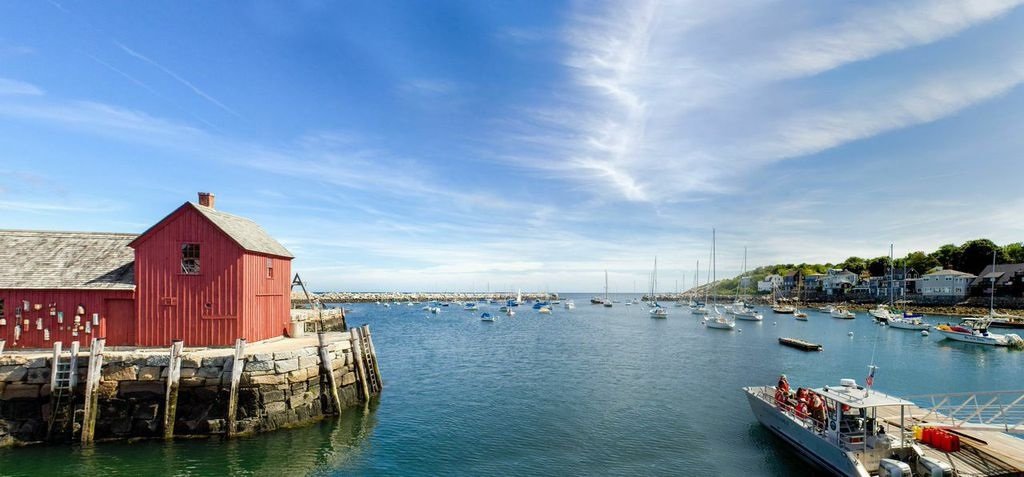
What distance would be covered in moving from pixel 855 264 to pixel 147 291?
193 metres

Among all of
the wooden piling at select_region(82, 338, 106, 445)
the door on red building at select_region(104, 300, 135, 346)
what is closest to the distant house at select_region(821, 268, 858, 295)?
the door on red building at select_region(104, 300, 135, 346)

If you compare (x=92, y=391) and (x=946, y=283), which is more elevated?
(x=92, y=391)

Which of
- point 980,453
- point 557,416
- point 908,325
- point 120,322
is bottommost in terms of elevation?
point 908,325

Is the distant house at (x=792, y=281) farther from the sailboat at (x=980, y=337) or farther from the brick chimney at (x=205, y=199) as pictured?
the brick chimney at (x=205, y=199)

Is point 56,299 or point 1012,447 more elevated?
point 56,299

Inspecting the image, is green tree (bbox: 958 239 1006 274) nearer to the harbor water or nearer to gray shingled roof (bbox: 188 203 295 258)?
the harbor water

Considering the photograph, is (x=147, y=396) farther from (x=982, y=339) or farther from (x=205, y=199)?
(x=982, y=339)

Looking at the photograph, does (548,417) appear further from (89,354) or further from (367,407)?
(89,354)

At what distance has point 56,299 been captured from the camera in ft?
77.5

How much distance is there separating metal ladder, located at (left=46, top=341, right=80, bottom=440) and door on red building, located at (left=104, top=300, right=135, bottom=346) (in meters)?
3.66

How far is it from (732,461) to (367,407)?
18115mm

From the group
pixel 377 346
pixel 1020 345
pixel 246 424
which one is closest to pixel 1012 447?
pixel 246 424

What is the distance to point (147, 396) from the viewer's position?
20.6 meters

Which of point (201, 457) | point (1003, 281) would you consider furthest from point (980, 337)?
point (201, 457)
